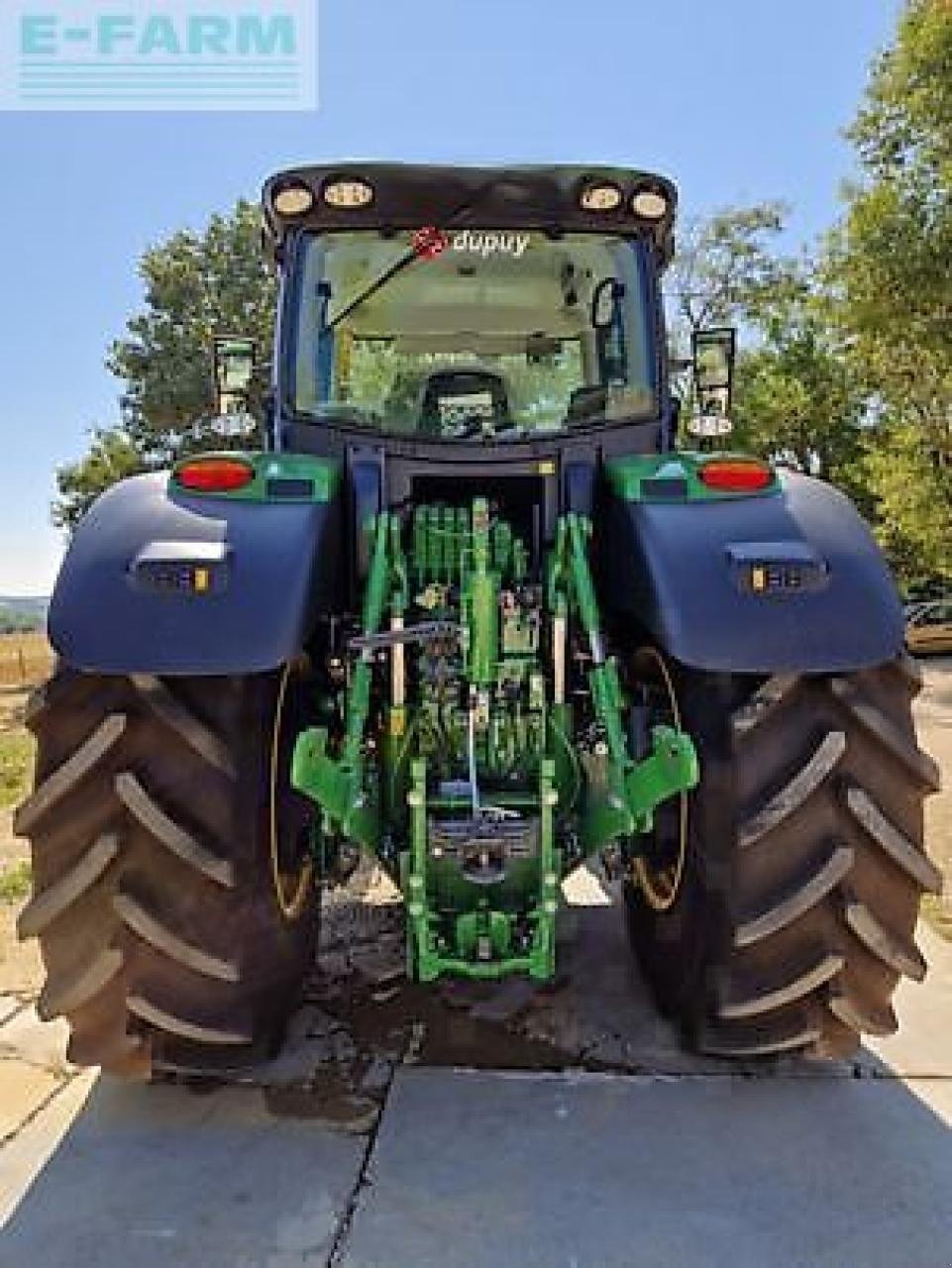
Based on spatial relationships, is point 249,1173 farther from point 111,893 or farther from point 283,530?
point 283,530

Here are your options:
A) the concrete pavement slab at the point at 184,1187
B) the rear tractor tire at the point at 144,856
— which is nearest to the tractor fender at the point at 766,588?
the rear tractor tire at the point at 144,856

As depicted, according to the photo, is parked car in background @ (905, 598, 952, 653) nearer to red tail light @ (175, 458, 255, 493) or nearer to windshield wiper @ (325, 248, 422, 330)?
windshield wiper @ (325, 248, 422, 330)

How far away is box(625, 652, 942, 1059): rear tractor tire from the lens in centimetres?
303

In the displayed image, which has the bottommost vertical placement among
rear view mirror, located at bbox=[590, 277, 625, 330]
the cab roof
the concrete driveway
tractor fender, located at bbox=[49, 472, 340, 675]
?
the concrete driveway

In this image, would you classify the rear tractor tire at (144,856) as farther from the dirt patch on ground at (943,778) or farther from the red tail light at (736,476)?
the dirt patch on ground at (943,778)

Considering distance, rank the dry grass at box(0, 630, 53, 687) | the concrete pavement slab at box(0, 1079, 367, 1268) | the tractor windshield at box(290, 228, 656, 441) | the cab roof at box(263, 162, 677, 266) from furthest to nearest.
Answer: the dry grass at box(0, 630, 53, 687) → the tractor windshield at box(290, 228, 656, 441) → the cab roof at box(263, 162, 677, 266) → the concrete pavement slab at box(0, 1079, 367, 1268)

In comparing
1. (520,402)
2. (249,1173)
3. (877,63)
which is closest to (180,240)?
(877,63)

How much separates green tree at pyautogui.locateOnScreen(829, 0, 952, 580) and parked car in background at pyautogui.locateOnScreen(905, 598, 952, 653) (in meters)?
2.52

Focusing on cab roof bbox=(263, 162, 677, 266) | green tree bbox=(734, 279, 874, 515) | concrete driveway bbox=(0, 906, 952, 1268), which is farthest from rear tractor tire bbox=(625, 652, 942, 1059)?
green tree bbox=(734, 279, 874, 515)

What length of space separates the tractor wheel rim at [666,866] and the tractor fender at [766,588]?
0.25 metres

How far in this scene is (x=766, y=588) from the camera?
2939 millimetres

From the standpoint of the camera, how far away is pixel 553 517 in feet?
12.2

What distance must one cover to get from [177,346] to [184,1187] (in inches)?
927

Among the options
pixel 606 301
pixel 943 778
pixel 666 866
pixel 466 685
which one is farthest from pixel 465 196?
pixel 943 778
